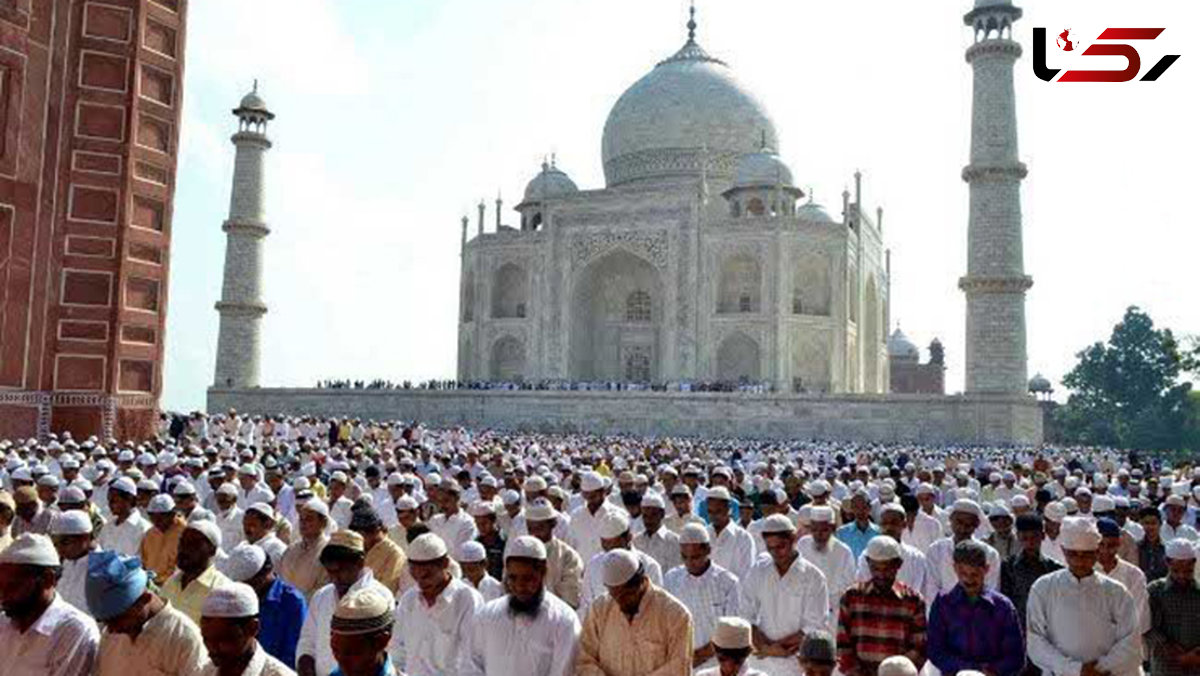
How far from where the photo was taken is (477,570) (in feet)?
14.5

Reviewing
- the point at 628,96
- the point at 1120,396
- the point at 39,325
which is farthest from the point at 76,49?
the point at 1120,396

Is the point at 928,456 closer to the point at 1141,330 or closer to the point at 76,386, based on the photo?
the point at 76,386

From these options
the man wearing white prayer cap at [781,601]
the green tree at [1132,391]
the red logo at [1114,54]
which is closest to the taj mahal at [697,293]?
the green tree at [1132,391]

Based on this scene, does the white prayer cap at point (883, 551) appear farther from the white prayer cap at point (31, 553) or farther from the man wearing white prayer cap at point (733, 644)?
the white prayer cap at point (31, 553)

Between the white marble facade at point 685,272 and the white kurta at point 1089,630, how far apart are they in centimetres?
2652

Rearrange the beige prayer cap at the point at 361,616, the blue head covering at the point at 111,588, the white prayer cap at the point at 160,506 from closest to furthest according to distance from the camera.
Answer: the beige prayer cap at the point at 361,616 → the blue head covering at the point at 111,588 → the white prayer cap at the point at 160,506

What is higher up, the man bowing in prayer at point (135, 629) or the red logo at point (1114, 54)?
the red logo at point (1114, 54)

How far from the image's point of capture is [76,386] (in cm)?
1455

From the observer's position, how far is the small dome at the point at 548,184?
123 ft

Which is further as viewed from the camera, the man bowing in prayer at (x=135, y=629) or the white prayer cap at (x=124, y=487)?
the white prayer cap at (x=124, y=487)

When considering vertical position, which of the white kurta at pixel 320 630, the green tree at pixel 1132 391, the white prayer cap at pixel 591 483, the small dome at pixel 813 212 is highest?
the small dome at pixel 813 212

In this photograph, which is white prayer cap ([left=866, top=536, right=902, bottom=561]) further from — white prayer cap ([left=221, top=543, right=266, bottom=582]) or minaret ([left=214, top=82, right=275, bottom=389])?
minaret ([left=214, top=82, right=275, bottom=389])

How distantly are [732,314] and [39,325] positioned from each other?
68.5ft

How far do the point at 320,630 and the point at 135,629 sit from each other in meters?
1.01
